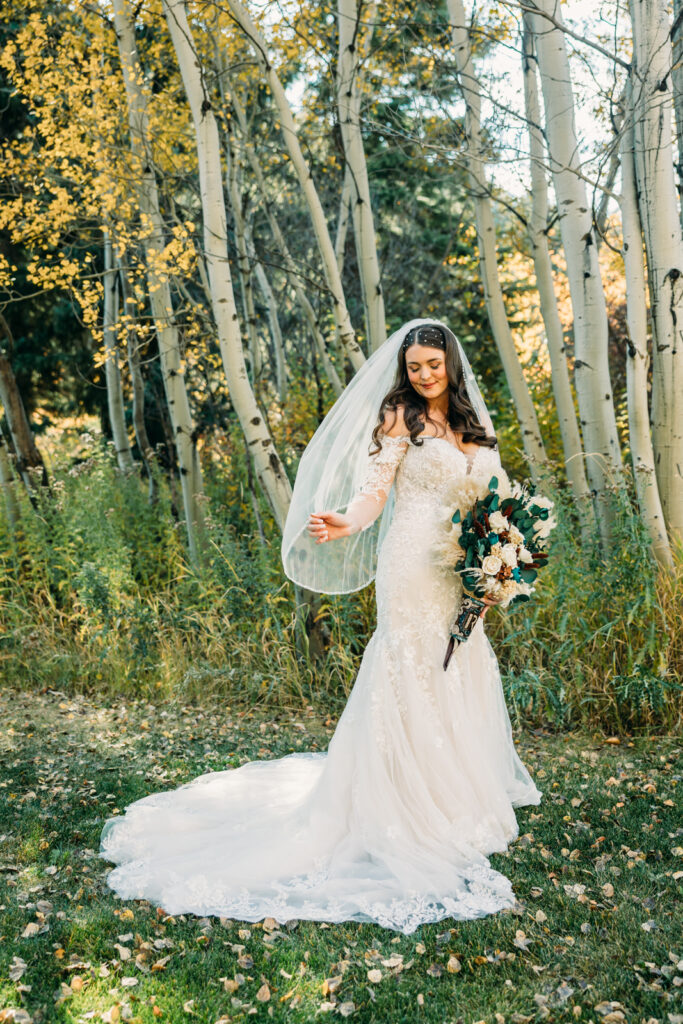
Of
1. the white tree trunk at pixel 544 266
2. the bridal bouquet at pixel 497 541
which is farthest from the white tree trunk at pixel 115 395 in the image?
the bridal bouquet at pixel 497 541

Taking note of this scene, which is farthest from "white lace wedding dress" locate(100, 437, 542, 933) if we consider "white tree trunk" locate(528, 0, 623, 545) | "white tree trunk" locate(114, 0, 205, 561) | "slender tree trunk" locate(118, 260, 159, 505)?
"slender tree trunk" locate(118, 260, 159, 505)

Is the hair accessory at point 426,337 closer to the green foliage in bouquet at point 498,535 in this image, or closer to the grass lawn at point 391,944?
the green foliage in bouquet at point 498,535

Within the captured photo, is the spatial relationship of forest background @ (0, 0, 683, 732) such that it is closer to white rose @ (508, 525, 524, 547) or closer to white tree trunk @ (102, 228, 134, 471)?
Answer: white tree trunk @ (102, 228, 134, 471)

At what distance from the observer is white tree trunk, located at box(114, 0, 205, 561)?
7457 mm

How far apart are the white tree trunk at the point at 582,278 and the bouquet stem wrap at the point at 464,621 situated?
2.38 meters

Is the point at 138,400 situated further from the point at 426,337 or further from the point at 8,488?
the point at 426,337

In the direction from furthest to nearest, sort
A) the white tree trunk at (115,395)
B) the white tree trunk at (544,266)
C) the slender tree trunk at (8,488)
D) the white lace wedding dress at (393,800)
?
the white tree trunk at (115,395), the slender tree trunk at (8,488), the white tree trunk at (544,266), the white lace wedding dress at (393,800)

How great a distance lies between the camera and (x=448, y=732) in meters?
3.88

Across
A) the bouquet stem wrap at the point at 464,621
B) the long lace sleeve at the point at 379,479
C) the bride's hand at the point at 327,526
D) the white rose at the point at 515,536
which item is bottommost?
the bouquet stem wrap at the point at 464,621

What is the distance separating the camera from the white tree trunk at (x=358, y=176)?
673 cm

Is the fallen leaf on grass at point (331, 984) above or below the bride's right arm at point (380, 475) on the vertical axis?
below

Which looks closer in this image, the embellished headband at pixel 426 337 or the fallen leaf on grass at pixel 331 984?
the fallen leaf on grass at pixel 331 984

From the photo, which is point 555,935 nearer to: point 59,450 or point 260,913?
point 260,913

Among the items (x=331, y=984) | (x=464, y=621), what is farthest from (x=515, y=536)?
(x=331, y=984)
